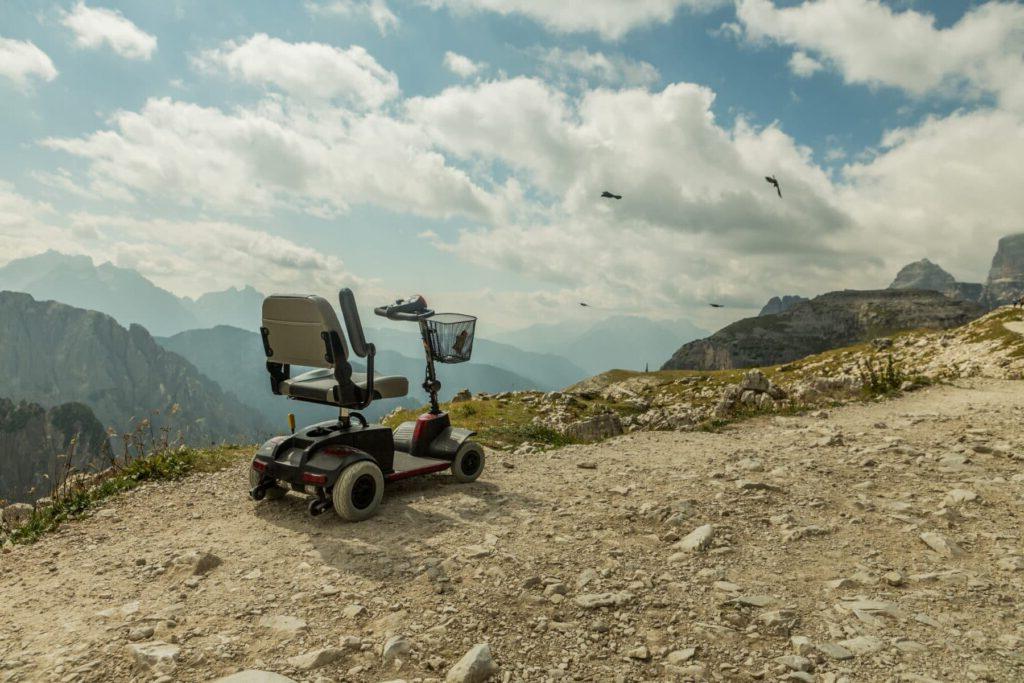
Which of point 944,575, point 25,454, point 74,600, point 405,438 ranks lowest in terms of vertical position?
point 25,454

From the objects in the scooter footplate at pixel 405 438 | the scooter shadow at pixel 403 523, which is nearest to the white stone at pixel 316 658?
the scooter shadow at pixel 403 523

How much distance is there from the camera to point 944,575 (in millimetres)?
5543

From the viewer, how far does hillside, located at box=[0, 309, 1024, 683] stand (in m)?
4.43

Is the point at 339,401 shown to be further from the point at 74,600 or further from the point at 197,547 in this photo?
the point at 74,600

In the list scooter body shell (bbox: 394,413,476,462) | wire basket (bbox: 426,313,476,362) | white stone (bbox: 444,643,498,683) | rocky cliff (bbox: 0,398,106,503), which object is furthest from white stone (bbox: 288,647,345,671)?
rocky cliff (bbox: 0,398,106,503)

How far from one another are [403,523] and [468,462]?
2.49 m

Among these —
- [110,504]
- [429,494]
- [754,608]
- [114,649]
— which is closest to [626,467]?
[429,494]

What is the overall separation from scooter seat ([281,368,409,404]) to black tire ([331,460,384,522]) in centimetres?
105

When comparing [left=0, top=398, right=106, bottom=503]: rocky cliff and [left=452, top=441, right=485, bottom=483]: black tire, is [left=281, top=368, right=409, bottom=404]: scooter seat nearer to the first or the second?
[left=452, top=441, right=485, bottom=483]: black tire

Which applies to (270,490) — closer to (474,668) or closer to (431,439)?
(431,439)

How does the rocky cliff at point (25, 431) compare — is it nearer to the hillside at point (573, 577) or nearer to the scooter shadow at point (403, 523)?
the scooter shadow at point (403, 523)

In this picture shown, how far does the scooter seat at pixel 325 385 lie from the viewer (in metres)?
8.06

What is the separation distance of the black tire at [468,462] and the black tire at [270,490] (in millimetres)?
2831

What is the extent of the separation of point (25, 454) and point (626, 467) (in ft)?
746
